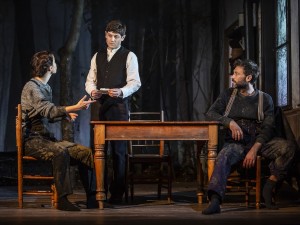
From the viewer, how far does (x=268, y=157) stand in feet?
20.9

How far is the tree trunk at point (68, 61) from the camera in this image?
10.3 metres

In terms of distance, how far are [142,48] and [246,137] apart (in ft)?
17.4

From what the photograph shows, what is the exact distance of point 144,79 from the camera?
38.1 ft

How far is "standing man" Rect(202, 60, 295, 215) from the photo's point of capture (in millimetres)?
6148

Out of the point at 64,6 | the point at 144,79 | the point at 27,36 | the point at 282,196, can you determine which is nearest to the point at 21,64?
the point at 27,36

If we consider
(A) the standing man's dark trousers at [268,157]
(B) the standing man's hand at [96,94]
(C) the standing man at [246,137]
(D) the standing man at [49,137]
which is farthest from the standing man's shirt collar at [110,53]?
(A) the standing man's dark trousers at [268,157]

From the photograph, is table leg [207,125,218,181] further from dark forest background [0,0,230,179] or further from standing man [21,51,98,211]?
dark forest background [0,0,230,179]

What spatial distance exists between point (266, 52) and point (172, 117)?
3.26 metres

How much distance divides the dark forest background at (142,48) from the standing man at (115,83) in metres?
4.12

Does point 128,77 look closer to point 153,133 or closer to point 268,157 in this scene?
point 153,133

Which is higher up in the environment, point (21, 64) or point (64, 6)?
point (64, 6)

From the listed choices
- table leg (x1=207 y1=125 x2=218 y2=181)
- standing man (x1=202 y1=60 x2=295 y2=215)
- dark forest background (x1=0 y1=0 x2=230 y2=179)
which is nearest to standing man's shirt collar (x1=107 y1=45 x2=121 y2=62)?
standing man (x1=202 y1=60 x2=295 y2=215)

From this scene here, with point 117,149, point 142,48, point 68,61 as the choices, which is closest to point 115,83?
point 117,149

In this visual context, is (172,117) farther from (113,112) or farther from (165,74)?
(113,112)
